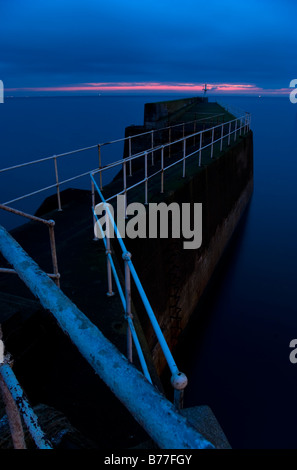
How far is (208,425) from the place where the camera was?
1181 mm

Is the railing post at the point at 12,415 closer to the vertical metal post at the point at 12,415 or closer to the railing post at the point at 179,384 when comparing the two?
the vertical metal post at the point at 12,415

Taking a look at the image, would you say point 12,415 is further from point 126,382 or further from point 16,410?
point 126,382

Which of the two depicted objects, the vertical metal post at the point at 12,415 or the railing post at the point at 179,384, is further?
the railing post at the point at 179,384

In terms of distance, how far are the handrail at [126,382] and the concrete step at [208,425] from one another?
0.45 metres

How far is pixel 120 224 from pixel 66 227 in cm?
107

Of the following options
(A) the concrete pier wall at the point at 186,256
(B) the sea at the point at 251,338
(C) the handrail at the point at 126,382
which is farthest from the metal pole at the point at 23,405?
(B) the sea at the point at 251,338

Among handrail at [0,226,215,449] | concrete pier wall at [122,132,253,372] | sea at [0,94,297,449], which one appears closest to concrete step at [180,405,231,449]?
handrail at [0,226,215,449]

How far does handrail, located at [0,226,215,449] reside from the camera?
74 cm

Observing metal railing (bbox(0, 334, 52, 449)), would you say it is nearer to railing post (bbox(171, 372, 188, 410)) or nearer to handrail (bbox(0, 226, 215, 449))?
handrail (bbox(0, 226, 215, 449))

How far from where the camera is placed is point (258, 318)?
10.1m

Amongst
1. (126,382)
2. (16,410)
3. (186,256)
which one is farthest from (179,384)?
(186,256)

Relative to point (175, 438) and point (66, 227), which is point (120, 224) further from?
point (175, 438)

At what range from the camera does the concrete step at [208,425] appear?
3.76ft

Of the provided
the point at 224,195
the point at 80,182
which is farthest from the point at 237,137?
the point at 80,182
